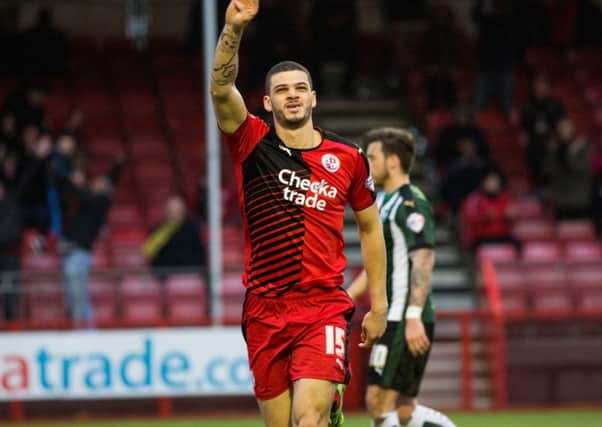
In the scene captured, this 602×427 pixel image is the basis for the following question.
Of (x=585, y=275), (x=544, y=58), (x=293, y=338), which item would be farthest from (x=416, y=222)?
(x=544, y=58)

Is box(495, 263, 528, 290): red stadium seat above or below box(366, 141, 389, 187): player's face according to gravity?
below

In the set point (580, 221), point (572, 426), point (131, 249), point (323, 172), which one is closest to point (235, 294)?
point (131, 249)

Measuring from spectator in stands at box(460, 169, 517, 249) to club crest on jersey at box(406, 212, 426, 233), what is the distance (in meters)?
7.24

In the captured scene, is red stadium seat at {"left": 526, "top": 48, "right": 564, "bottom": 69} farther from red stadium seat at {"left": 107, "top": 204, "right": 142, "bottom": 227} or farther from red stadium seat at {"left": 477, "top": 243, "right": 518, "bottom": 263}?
red stadium seat at {"left": 107, "top": 204, "right": 142, "bottom": 227}

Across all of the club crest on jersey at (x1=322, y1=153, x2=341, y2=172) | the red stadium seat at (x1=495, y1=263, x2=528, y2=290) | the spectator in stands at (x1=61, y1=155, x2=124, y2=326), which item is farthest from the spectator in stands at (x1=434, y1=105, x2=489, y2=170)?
the club crest on jersey at (x1=322, y1=153, x2=341, y2=172)

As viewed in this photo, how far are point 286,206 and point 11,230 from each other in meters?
8.48

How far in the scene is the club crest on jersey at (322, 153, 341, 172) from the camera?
713 centimetres

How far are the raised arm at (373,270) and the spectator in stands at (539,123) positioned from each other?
11121 mm

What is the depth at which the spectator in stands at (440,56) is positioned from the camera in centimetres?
2005

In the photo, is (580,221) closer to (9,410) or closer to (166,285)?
(166,285)

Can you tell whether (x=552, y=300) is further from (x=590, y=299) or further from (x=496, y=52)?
(x=496, y=52)

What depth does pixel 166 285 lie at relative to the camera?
14609mm

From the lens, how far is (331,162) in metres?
7.15

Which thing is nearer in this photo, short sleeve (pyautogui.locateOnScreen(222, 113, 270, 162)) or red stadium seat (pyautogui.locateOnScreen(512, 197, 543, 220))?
short sleeve (pyautogui.locateOnScreen(222, 113, 270, 162))
